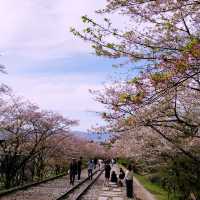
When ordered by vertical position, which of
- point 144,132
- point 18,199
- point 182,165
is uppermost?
point 144,132

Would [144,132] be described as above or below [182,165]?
above

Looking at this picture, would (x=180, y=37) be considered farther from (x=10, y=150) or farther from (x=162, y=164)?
(x=10, y=150)

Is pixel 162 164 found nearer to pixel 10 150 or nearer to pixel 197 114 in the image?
pixel 197 114

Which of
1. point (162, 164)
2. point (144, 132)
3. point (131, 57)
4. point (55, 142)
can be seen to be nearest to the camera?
point (131, 57)

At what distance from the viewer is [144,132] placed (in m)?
21.9

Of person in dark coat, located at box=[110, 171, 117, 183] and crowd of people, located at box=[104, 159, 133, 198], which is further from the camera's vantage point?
person in dark coat, located at box=[110, 171, 117, 183]

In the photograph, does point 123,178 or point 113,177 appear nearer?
point 113,177

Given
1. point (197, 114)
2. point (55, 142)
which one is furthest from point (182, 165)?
point (55, 142)

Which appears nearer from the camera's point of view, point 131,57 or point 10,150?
point 131,57

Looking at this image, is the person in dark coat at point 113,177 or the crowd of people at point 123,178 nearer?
the crowd of people at point 123,178

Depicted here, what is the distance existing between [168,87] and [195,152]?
10.4m

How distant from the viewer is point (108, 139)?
1605 centimetres

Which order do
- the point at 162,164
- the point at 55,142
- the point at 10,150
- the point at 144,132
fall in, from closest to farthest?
the point at 144,132 → the point at 162,164 → the point at 10,150 → the point at 55,142

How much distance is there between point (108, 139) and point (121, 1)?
24.2ft
